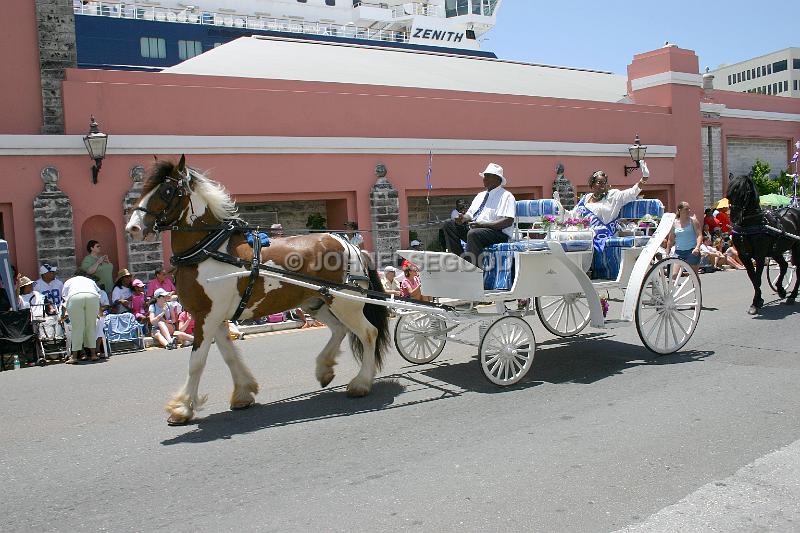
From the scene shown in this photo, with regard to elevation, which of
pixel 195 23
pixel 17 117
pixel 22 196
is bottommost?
pixel 22 196

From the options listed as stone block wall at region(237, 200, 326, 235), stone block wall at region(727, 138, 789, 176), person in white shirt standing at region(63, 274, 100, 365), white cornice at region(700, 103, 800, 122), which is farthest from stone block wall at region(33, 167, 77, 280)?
stone block wall at region(727, 138, 789, 176)

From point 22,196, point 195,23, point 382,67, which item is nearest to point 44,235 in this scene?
point 22,196

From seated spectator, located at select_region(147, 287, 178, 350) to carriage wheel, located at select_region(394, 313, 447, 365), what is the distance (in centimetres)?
483

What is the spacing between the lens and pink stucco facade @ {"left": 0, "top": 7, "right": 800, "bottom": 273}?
12836mm

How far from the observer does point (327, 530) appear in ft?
13.1

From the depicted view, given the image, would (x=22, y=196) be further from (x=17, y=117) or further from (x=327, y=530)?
(x=327, y=530)

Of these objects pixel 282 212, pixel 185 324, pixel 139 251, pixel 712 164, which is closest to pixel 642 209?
pixel 185 324

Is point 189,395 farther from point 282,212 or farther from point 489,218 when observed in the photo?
point 282,212

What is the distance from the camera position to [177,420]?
6219 mm

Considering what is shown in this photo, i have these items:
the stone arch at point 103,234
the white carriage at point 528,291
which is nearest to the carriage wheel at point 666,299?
the white carriage at point 528,291

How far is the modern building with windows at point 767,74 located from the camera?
276 feet

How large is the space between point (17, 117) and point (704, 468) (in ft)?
41.4

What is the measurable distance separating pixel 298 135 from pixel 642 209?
864 centimetres

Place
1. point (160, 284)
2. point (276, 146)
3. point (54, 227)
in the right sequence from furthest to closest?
point (276, 146)
point (54, 227)
point (160, 284)
